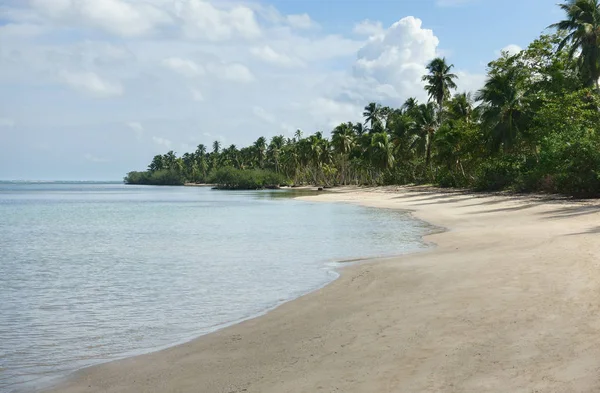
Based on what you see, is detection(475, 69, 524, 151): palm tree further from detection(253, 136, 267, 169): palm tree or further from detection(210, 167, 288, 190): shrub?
detection(253, 136, 267, 169): palm tree

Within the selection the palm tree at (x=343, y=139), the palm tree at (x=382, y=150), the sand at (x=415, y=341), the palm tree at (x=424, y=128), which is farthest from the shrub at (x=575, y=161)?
the palm tree at (x=343, y=139)

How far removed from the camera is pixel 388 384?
541 centimetres

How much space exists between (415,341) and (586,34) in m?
39.6

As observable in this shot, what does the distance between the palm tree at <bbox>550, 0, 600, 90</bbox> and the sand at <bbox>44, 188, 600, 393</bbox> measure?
3160cm

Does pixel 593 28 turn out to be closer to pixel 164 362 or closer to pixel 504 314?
pixel 504 314

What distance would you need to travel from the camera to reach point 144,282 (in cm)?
1438

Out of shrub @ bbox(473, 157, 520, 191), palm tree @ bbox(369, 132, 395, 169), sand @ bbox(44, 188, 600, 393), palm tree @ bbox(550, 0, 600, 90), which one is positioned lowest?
sand @ bbox(44, 188, 600, 393)

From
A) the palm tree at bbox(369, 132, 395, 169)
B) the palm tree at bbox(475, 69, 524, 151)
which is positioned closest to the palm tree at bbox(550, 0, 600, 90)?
the palm tree at bbox(475, 69, 524, 151)

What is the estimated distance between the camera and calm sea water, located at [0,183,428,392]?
8.48 m

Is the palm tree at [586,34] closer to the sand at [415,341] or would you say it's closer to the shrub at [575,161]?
the shrub at [575,161]

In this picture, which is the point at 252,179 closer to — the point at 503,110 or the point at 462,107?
the point at 462,107

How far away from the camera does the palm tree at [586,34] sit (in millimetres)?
38688

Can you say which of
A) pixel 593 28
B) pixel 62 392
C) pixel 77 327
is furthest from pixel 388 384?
pixel 593 28

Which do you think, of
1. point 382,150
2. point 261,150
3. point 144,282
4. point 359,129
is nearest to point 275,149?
point 261,150
